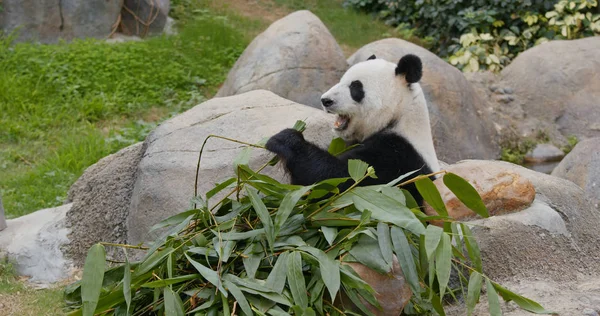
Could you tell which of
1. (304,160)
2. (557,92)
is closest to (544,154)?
(557,92)

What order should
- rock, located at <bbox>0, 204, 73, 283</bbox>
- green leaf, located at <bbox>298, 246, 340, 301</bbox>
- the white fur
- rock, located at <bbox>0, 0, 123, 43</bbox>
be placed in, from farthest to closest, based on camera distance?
rock, located at <bbox>0, 0, 123, 43</bbox> < rock, located at <bbox>0, 204, 73, 283</bbox> < the white fur < green leaf, located at <bbox>298, 246, 340, 301</bbox>

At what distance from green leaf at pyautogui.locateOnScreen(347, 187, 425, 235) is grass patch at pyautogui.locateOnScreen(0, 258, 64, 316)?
1825 millimetres

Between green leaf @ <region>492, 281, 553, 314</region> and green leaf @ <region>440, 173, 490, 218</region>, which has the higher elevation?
green leaf @ <region>440, 173, 490, 218</region>

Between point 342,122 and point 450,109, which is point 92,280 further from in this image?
point 450,109

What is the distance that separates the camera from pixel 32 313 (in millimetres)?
4328

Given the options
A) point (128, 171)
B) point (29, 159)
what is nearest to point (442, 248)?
point (128, 171)

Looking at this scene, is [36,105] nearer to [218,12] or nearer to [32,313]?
[218,12]

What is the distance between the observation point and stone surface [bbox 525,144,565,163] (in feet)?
30.0

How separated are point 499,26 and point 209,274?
9272mm

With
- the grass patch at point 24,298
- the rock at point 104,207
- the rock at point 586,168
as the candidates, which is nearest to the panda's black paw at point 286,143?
the grass patch at point 24,298

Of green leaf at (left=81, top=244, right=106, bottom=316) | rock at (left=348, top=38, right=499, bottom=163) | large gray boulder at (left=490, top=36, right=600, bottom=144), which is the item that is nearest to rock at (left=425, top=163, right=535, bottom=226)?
green leaf at (left=81, top=244, right=106, bottom=316)

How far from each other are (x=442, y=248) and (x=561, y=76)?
6834 mm

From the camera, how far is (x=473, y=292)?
346 centimetres

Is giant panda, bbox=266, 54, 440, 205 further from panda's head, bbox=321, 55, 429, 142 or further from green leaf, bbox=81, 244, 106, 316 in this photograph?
green leaf, bbox=81, 244, 106, 316
